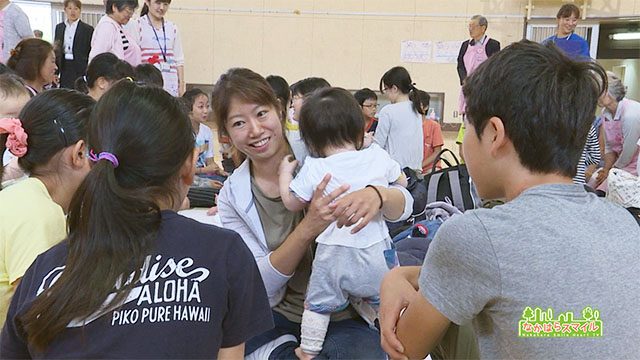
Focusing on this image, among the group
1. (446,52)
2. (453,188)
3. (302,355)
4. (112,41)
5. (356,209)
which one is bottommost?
(302,355)

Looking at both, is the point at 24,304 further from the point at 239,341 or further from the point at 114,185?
the point at 239,341

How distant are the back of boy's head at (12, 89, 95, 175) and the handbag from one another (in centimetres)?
180

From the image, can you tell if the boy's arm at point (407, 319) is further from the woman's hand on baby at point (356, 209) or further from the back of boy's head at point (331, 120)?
the back of boy's head at point (331, 120)

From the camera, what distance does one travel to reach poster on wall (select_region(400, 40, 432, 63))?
330 inches

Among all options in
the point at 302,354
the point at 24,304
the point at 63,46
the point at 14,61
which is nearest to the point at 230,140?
the point at 302,354

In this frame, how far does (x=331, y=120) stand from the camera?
1.63 meters

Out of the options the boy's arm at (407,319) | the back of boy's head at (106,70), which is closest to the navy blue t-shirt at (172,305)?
the boy's arm at (407,319)

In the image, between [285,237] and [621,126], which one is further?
[621,126]

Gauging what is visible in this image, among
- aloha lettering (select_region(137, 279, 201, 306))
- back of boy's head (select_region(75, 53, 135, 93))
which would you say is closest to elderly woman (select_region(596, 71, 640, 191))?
back of boy's head (select_region(75, 53, 135, 93))

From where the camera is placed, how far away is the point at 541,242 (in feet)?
2.98

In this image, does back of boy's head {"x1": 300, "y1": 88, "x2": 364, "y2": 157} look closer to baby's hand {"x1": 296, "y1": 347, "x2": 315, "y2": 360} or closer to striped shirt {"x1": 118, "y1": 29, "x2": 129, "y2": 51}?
baby's hand {"x1": 296, "y1": 347, "x2": 315, "y2": 360}

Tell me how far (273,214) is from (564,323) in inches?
37.3

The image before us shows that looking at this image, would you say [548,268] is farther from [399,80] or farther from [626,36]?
[626,36]

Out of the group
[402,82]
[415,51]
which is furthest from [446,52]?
[402,82]
